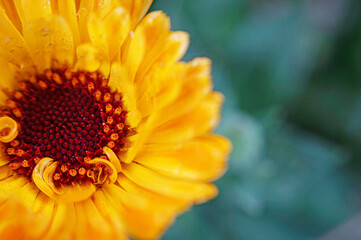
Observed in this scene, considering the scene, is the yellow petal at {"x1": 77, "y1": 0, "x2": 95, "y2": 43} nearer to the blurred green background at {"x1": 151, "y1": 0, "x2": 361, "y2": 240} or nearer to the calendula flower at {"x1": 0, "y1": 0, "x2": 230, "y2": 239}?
the calendula flower at {"x1": 0, "y1": 0, "x2": 230, "y2": 239}

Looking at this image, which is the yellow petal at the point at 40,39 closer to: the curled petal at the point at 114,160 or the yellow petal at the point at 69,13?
the yellow petal at the point at 69,13

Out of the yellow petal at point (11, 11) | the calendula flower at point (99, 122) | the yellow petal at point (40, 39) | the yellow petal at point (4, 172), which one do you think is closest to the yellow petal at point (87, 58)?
the calendula flower at point (99, 122)

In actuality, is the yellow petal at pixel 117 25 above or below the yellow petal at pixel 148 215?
above

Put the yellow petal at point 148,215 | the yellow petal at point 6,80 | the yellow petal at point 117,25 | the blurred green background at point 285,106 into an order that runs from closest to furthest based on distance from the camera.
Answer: the yellow petal at point 148,215
the yellow petal at point 117,25
the yellow petal at point 6,80
the blurred green background at point 285,106

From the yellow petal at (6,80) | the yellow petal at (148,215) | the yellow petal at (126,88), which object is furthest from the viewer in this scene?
the yellow petal at (6,80)

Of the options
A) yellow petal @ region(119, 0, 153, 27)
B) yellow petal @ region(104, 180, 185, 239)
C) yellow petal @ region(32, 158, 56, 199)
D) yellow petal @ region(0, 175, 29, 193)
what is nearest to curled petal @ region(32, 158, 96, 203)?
yellow petal @ region(32, 158, 56, 199)

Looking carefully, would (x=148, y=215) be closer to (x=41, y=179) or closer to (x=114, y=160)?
(x=114, y=160)
